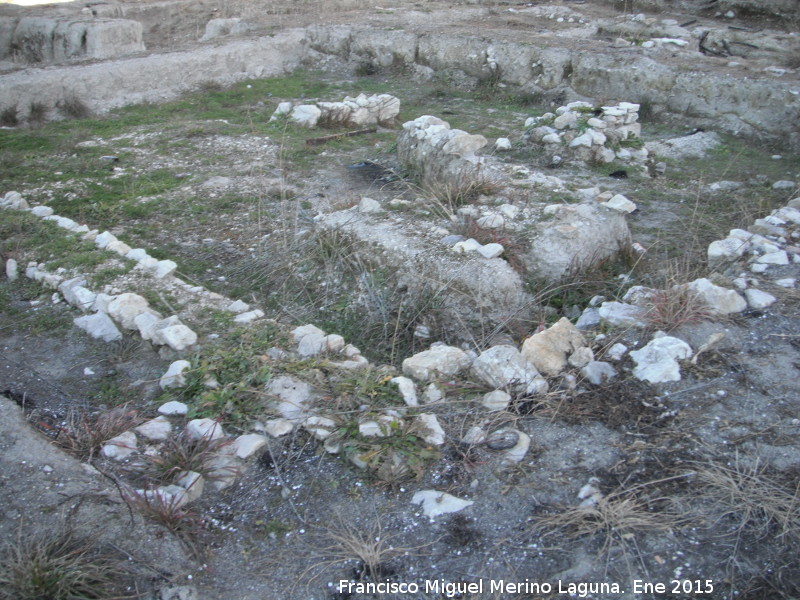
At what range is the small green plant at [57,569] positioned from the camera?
6.82 ft

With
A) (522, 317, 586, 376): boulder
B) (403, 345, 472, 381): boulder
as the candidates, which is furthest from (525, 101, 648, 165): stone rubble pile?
(403, 345, 472, 381): boulder

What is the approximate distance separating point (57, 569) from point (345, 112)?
6402 mm

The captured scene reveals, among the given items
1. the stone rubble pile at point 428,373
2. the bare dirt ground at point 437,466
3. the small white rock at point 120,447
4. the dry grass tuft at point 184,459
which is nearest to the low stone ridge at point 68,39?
the bare dirt ground at point 437,466

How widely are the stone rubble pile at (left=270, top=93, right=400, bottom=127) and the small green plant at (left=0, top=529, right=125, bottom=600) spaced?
606 centimetres

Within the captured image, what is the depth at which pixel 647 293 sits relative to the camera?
Result: 3.81 metres

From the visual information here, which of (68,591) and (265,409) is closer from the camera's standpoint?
(68,591)

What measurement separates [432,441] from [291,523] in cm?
66

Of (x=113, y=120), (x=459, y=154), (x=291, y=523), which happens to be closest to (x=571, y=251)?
(x=459, y=154)

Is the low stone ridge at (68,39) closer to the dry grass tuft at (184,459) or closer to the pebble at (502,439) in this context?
the dry grass tuft at (184,459)

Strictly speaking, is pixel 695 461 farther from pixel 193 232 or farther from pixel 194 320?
pixel 193 232

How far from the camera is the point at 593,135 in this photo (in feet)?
20.6

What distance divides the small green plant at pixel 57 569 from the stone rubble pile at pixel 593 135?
17.3ft

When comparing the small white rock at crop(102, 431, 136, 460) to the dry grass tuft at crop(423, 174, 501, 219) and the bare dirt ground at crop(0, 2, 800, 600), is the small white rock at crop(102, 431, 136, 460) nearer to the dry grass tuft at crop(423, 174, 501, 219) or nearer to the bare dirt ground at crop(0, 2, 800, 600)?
the bare dirt ground at crop(0, 2, 800, 600)

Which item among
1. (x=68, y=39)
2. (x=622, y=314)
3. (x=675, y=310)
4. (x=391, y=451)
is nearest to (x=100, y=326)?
(x=391, y=451)
